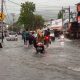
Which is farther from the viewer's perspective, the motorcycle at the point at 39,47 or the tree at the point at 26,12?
the tree at the point at 26,12

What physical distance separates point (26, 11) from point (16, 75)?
112858mm

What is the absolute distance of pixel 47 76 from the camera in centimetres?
1516

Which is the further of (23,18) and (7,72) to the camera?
(23,18)

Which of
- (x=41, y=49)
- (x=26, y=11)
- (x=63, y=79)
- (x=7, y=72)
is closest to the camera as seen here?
(x=63, y=79)

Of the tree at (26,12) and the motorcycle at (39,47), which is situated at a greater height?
the tree at (26,12)

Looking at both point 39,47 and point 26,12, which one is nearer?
point 39,47

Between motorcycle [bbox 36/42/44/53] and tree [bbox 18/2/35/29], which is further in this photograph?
tree [bbox 18/2/35/29]

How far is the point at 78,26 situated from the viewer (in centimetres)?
7944

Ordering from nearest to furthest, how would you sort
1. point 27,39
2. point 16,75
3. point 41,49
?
point 16,75, point 41,49, point 27,39

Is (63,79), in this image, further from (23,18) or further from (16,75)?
(23,18)

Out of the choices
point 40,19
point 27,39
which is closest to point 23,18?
point 40,19

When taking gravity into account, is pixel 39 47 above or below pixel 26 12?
below

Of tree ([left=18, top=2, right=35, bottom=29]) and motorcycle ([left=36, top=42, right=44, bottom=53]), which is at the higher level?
tree ([left=18, top=2, right=35, bottom=29])

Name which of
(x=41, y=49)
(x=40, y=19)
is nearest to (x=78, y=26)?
(x=41, y=49)
